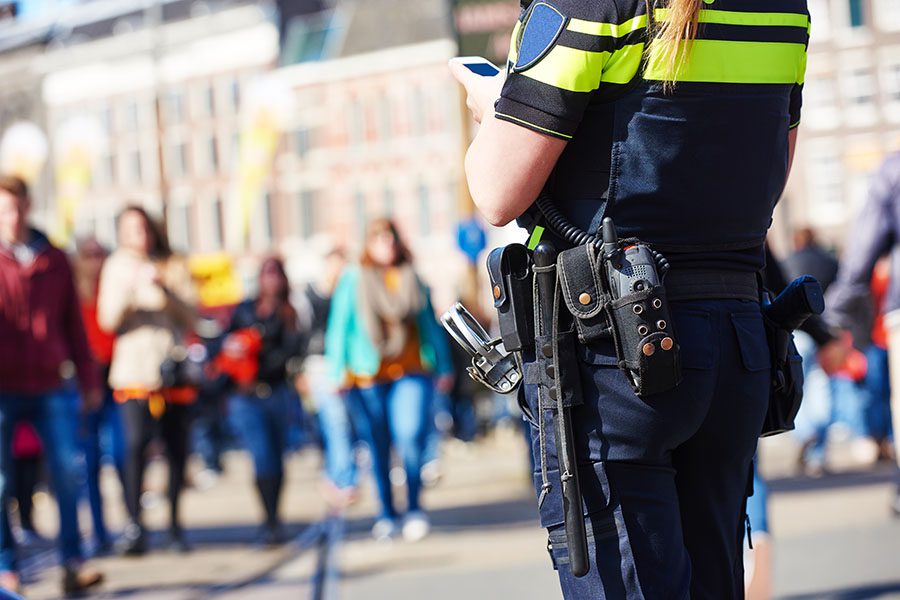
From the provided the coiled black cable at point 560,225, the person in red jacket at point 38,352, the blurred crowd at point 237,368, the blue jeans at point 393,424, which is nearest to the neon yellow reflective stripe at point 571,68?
the coiled black cable at point 560,225

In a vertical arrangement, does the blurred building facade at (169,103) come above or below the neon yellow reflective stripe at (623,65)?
above

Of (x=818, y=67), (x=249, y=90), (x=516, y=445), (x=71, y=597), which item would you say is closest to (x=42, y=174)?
(x=249, y=90)

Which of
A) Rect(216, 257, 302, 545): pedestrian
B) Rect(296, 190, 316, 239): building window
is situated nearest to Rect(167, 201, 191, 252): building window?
Rect(296, 190, 316, 239): building window

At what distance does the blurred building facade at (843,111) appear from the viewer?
93.0 ft

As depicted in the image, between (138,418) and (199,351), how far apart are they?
5.75 ft

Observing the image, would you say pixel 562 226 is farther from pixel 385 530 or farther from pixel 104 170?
pixel 104 170

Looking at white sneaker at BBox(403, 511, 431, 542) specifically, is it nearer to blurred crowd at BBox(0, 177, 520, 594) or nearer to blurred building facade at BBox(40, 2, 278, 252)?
blurred crowd at BBox(0, 177, 520, 594)

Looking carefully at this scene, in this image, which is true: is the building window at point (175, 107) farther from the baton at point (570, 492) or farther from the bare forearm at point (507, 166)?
the baton at point (570, 492)

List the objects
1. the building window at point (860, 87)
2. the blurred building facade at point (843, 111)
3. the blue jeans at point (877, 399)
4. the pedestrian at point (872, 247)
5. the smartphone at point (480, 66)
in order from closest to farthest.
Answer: the smartphone at point (480, 66) < the pedestrian at point (872, 247) < the blue jeans at point (877, 399) < the blurred building facade at point (843, 111) < the building window at point (860, 87)

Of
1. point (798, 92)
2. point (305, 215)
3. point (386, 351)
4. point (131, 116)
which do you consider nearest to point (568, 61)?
point (798, 92)

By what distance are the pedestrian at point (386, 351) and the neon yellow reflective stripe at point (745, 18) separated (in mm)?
6536

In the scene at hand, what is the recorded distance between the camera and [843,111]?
31625mm

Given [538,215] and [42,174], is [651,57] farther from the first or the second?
[42,174]

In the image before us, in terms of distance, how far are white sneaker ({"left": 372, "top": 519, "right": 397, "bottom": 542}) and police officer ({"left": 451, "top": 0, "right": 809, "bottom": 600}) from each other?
243 inches
